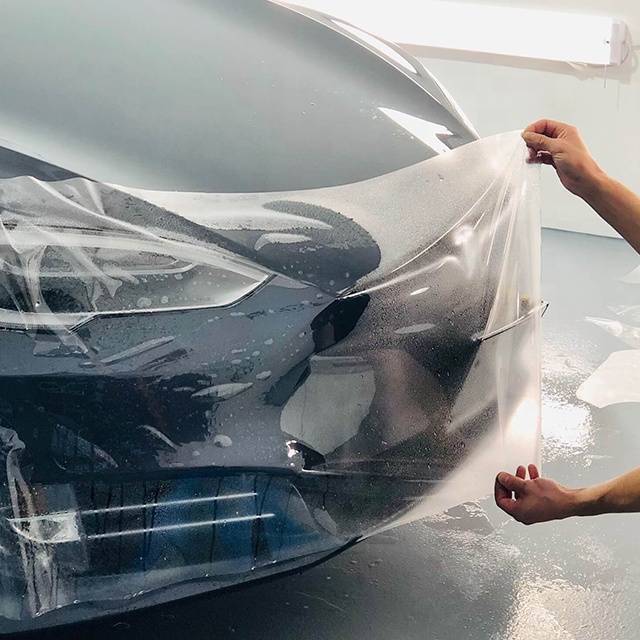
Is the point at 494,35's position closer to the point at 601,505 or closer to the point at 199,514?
the point at 601,505

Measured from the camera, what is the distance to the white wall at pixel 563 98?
339cm

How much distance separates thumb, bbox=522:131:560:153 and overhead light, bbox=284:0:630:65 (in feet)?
5.84

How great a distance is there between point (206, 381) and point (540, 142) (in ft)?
2.78

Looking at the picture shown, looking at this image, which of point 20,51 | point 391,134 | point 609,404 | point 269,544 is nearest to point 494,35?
point 609,404

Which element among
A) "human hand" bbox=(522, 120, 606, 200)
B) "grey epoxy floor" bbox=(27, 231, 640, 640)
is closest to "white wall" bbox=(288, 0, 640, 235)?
"grey epoxy floor" bbox=(27, 231, 640, 640)

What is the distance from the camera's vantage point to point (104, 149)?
1.29 meters

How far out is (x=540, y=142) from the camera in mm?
1646

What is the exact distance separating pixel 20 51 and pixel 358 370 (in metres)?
0.75

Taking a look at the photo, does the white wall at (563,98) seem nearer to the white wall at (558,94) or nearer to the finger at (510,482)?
the white wall at (558,94)

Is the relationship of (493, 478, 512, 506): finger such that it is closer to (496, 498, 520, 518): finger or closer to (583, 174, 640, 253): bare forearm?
(496, 498, 520, 518): finger

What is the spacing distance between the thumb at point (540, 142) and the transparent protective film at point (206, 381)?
35 cm

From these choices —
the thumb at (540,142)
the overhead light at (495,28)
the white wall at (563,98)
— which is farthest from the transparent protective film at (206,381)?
the white wall at (563,98)

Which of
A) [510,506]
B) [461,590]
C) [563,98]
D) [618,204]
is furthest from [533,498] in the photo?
[563,98]

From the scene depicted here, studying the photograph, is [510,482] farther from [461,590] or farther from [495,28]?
[495,28]
